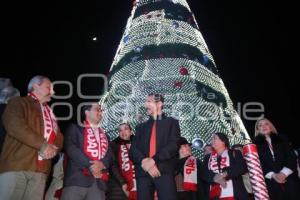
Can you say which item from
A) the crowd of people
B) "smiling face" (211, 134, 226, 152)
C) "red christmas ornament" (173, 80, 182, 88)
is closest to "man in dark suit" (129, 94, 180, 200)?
the crowd of people

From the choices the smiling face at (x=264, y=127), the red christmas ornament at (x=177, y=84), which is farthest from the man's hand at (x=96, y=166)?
the red christmas ornament at (x=177, y=84)

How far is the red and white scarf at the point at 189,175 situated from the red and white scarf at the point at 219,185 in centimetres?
61

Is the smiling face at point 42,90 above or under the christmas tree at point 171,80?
under

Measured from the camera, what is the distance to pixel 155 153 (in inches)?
149

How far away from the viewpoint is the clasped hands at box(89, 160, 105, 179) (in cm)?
385

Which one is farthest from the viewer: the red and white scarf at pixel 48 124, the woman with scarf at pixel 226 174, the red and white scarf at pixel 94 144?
the woman with scarf at pixel 226 174

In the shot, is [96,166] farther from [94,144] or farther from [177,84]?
[177,84]

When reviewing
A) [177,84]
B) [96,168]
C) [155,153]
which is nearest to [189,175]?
[155,153]

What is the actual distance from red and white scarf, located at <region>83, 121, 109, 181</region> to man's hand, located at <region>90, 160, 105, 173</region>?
0.10m

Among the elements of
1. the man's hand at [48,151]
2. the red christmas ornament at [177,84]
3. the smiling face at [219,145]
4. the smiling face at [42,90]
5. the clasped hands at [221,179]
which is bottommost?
the clasped hands at [221,179]

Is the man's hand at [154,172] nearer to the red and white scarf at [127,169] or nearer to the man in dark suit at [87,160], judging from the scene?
the man in dark suit at [87,160]

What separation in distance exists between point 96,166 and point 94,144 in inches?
13.1

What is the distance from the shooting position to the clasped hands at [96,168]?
3848 mm

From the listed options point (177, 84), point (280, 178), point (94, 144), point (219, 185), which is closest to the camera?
point (94, 144)
